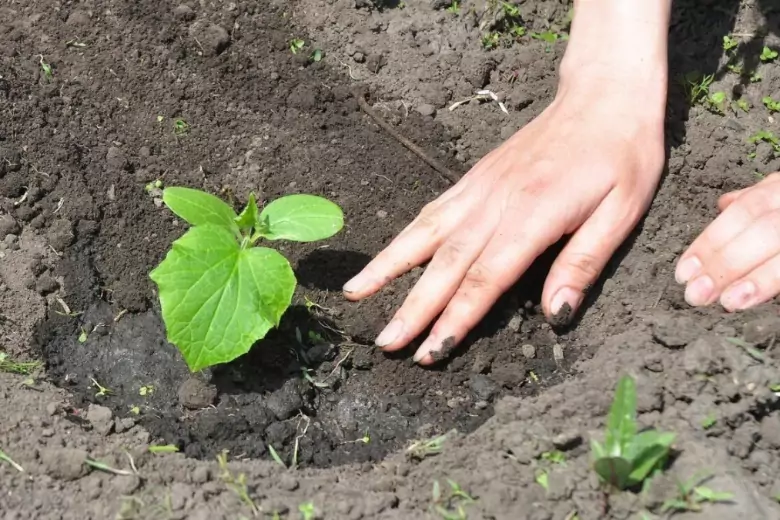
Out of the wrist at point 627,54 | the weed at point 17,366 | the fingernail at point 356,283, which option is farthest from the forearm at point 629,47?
the weed at point 17,366

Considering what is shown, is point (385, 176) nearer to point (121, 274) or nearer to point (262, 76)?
point (262, 76)

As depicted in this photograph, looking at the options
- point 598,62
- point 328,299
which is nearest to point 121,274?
point 328,299

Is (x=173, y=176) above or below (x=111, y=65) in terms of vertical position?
below

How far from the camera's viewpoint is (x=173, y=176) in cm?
263

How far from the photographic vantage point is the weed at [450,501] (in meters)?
1.63

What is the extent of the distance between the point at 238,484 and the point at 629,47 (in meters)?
1.92

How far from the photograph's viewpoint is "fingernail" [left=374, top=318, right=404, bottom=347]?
7.20 ft

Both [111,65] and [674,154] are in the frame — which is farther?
[111,65]

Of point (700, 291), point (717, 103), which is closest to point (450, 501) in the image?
point (700, 291)

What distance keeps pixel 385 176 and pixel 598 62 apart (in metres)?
0.87

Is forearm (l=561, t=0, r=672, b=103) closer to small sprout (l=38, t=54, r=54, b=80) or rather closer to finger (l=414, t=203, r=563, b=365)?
finger (l=414, t=203, r=563, b=365)

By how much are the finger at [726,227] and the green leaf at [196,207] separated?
145 cm

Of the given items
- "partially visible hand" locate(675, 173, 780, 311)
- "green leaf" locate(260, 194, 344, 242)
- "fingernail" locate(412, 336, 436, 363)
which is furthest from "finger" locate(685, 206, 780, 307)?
"green leaf" locate(260, 194, 344, 242)

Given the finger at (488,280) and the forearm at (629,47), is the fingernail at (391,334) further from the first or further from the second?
the forearm at (629,47)
